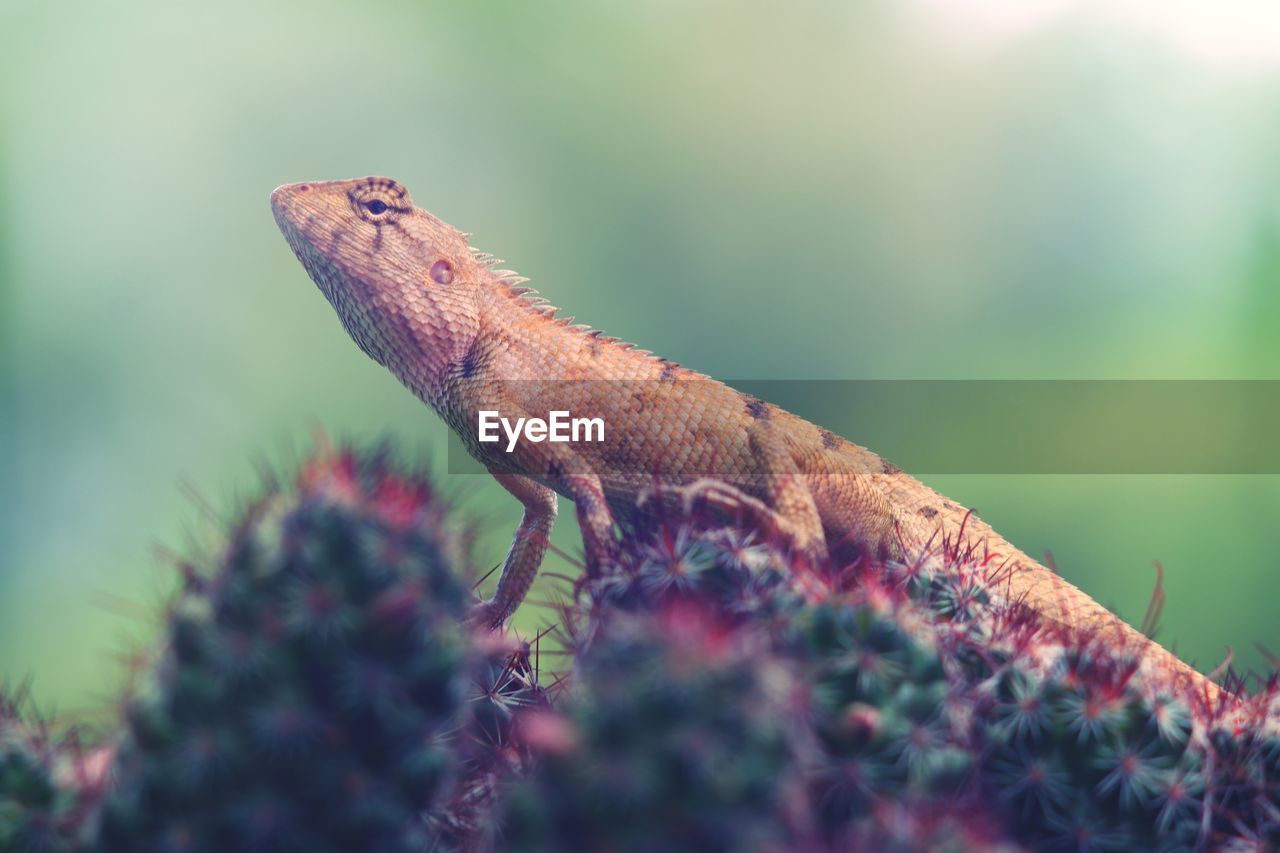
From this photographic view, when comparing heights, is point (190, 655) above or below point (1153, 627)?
below

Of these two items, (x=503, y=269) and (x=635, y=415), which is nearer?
(x=635, y=415)

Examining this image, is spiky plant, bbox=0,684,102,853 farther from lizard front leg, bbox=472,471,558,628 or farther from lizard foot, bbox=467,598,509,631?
lizard front leg, bbox=472,471,558,628

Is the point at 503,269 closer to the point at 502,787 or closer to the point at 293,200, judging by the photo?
the point at 293,200

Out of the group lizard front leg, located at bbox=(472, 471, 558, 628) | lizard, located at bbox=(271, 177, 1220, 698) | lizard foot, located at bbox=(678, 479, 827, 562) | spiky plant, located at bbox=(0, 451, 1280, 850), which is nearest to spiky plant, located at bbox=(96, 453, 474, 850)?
spiky plant, located at bbox=(0, 451, 1280, 850)

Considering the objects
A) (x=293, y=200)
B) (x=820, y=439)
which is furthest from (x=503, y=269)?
(x=820, y=439)

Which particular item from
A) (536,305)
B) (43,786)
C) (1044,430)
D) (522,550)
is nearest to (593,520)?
(522,550)

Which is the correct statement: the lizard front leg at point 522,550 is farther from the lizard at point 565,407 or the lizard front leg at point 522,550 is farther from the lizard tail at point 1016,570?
the lizard tail at point 1016,570

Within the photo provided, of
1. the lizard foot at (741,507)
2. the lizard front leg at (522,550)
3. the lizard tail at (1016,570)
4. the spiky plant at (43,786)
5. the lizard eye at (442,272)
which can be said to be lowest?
the spiky plant at (43,786)

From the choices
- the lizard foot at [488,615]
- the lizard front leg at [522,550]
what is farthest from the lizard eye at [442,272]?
the lizard foot at [488,615]
